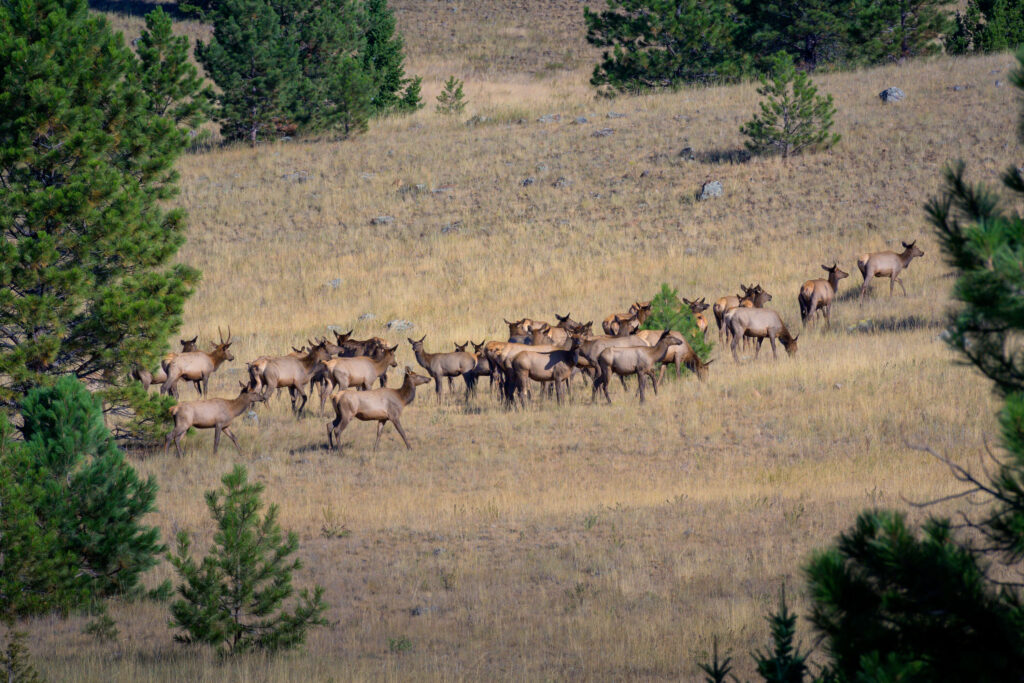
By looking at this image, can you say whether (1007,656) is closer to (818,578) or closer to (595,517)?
(818,578)

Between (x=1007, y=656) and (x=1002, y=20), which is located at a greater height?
(x=1002, y=20)

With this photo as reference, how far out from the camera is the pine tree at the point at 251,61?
4666 cm

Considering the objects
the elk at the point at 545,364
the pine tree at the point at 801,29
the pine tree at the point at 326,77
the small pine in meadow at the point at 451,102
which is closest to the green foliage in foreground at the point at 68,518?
the elk at the point at 545,364

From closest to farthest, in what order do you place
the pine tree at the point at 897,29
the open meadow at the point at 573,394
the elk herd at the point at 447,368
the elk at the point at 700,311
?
the open meadow at the point at 573,394 < the elk herd at the point at 447,368 < the elk at the point at 700,311 < the pine tree at the point at 897,29

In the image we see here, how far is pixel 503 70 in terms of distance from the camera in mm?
76000

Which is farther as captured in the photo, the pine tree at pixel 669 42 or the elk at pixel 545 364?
the pine tree at pixel 669 42

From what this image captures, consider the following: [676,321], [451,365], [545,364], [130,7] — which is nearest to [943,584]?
[545,364]

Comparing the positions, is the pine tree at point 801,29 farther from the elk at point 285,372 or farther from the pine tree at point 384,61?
the elk at point 285,372

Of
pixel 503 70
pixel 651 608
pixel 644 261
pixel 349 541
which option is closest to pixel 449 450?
pixel 349 541

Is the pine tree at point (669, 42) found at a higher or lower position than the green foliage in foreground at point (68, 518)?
higher

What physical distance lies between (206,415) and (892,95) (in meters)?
36.1

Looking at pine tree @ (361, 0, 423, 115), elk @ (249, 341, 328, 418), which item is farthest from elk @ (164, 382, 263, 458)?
pine tree @ (361, 0, 423, 115)

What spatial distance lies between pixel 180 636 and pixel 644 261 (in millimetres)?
27989

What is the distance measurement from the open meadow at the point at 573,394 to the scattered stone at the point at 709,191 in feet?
1.27
